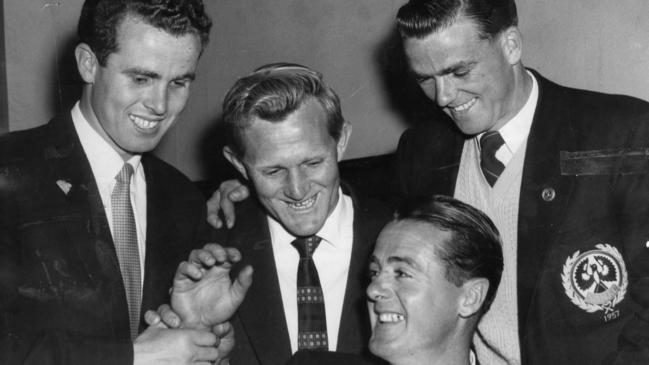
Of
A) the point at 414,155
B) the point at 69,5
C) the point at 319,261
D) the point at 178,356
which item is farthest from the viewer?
the point at 69,5

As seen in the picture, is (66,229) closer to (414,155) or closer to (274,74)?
(274,74)

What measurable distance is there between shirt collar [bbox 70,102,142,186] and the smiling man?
91 centimetres

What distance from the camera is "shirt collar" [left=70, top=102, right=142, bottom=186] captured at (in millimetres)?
2609

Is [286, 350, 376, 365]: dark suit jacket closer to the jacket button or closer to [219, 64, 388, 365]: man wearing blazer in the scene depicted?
[219, 64, 388, 365]: man wearing blazer

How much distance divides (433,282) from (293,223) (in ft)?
1.61

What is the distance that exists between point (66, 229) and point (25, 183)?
0.19 meters

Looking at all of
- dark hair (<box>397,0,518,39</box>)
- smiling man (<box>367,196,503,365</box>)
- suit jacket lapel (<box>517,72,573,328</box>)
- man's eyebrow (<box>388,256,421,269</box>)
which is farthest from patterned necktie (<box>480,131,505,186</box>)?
man's eyebrow (<box>388,256,421,269</box>)

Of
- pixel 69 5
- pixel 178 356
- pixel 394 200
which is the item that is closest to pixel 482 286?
pixel 394 200

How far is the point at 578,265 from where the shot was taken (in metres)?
2.50

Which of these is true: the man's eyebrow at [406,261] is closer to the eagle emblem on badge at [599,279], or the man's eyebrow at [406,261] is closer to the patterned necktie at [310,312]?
the patterned necktie at [310,312]

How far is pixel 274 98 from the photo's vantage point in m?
2.57

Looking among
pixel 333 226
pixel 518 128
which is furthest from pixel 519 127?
pixel 333 226

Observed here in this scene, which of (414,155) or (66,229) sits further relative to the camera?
(414,155)

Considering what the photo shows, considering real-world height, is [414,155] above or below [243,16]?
below
